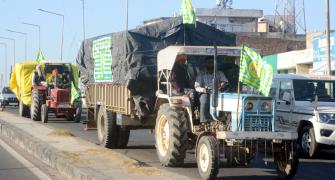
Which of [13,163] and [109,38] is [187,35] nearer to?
[109,38]

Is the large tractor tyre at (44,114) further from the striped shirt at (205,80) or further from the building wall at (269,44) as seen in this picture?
the building wall at (269,44)

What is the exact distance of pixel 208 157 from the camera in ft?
31.8

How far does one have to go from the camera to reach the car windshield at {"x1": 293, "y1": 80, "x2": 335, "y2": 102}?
14594 mm

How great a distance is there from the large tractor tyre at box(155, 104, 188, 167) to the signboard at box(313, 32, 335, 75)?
20905 millimetres

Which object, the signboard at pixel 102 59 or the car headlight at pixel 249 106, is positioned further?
the signboard at pixel 102 59

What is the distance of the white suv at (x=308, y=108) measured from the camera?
44.5ft

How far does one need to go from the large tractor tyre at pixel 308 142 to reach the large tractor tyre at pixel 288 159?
3.48m

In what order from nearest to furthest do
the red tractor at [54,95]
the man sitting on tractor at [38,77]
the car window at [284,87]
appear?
the car window at [284,87] → the red tractor at [54,95] → the man sitting on tractor at [38,77]

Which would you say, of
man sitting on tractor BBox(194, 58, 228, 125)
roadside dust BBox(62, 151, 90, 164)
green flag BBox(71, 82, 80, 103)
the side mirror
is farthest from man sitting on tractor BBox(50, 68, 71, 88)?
man sitting on tractor BBox(194, 58, 228, 125)

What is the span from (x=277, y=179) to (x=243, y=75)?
2.20m

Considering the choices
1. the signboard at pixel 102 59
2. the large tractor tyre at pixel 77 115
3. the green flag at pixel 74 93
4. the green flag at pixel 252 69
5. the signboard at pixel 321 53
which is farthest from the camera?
the signboard at pixel 321 53

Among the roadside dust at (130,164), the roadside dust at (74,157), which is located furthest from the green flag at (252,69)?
the roadside dust at (74,157)

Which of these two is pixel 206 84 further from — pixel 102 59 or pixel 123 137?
pixel 102 59

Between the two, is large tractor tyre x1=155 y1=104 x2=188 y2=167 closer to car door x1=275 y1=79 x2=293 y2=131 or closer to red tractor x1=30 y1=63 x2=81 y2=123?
car door x1=275 y1=79 x2=293 y2=131
